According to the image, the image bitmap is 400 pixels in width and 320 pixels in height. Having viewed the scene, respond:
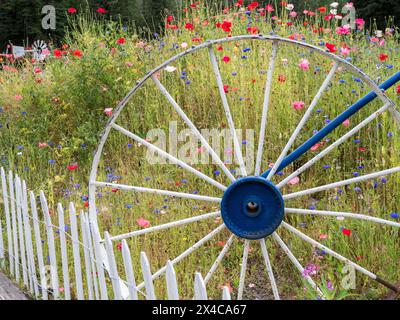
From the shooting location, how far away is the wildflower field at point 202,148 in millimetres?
3311

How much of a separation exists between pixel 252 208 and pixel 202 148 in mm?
1564

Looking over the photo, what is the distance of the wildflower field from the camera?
3.31m

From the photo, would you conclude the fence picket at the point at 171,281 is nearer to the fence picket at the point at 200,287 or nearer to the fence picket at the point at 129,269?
the fence picket at the point at 200,287

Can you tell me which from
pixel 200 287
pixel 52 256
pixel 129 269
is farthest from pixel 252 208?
pixel 52 256

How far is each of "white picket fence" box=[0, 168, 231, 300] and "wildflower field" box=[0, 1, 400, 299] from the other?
0.40 m

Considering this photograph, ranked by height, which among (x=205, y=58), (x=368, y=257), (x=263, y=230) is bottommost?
(x=368, y=257)

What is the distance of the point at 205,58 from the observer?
17.4 ft

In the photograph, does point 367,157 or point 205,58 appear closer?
point 367,157

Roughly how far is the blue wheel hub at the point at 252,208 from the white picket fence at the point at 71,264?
41 cm

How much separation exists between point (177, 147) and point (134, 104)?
2.78 feet

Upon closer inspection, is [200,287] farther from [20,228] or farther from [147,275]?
[20,228]
